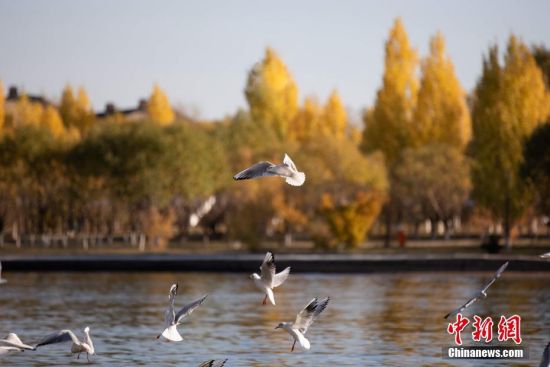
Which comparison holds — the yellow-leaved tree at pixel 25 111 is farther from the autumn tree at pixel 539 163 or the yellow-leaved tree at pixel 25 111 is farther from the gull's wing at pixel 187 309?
the gull's wing at pixel 187 309

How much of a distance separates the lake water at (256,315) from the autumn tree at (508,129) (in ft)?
55.7

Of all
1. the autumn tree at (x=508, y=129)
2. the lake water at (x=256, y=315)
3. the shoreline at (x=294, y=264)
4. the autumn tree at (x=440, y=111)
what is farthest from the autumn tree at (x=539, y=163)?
the autumn tree at (x=440, y=111)

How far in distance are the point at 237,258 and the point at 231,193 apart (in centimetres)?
2508

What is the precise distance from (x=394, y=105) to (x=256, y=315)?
63997 millimetres

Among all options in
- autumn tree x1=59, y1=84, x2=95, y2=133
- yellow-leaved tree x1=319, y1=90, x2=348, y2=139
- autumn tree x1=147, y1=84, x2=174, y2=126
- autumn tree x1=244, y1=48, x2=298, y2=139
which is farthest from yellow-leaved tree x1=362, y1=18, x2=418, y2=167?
autumn tree x1=59, y1=84, x2=95, y2=133

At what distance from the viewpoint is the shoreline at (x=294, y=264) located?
208ft

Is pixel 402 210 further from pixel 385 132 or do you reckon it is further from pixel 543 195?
pixel 543 195

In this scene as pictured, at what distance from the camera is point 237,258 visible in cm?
6638

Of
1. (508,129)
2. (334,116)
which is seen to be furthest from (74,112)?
(508,129)

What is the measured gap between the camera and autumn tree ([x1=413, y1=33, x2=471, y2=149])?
101m

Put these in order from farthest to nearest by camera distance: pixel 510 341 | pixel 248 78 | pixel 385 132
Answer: pixel 248 78, pixel 385 132, pixel 510 341

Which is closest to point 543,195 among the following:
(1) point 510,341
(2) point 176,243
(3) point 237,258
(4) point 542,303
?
(3) point 237,258

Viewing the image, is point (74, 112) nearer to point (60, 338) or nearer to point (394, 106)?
point (394, 106)

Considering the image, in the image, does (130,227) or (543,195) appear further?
(130,227)
